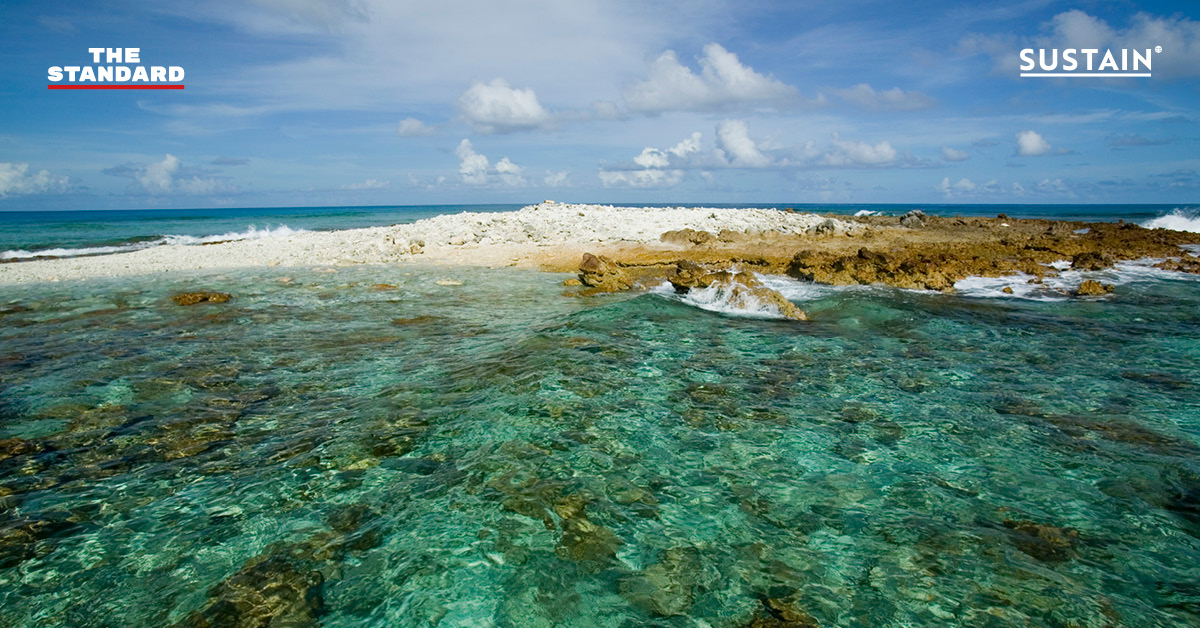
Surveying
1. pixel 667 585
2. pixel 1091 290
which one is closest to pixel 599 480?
pixel 667 585

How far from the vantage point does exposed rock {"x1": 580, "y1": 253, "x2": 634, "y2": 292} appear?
55.5 feet

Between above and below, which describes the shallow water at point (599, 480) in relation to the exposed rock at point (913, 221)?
below

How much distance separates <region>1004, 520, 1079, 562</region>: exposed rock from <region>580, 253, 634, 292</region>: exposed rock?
41.5ft

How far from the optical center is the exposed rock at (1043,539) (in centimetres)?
443

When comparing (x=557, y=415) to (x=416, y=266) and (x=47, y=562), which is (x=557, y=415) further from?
(x=416, y=266)

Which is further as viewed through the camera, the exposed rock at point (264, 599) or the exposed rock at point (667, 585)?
the exposed rock at point (667, 585)

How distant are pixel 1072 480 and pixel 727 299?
30.0 feet

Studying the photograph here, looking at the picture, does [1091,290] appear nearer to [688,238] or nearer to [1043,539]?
[688,238]

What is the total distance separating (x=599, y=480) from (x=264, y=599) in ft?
9.34

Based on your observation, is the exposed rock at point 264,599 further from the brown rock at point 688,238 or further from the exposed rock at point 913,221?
the exposed rock at point 913,221

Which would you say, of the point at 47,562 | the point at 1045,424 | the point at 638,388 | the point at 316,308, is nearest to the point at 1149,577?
the point at 1045,424

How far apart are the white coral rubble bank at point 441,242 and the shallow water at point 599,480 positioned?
12887 millimetres

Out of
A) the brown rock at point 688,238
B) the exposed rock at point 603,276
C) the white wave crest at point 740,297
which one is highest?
the brown rock at point 688,238

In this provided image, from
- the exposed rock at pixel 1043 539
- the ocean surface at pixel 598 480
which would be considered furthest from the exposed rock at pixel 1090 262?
the exposed rock at pixel 1043 539
